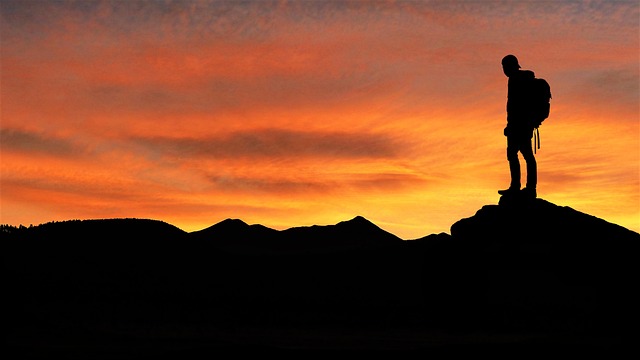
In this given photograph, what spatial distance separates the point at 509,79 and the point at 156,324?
11678 mm

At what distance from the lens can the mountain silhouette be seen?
55.4ft

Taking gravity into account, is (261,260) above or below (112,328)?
above

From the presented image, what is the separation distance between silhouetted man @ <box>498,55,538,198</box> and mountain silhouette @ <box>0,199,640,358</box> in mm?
522

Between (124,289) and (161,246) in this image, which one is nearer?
(124,289)

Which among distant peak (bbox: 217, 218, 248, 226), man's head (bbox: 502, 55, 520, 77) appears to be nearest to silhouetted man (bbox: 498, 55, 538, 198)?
man's head (bbox: 502, 55, 520, 77)

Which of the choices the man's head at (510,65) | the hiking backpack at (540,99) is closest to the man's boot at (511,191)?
the hiking backpack at (540,99)

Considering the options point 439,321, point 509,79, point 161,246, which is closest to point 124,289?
point 161,246

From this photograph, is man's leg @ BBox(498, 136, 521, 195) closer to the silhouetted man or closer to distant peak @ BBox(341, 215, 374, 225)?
the silhouetted man

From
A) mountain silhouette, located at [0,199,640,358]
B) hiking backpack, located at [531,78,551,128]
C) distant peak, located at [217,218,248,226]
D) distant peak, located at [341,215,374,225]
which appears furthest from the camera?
distant peak, located at [341,215,374,225]

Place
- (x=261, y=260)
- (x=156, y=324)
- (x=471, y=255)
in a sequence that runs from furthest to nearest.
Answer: (x=261, y=260) → (x=156, y=324) → (x=471, y=255)

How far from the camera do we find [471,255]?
19562 millimetres

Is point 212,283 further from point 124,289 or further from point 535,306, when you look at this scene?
point 535,306

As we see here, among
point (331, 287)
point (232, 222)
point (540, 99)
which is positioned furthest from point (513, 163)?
point (232, 222)

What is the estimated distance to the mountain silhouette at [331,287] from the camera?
1688 centimetres
